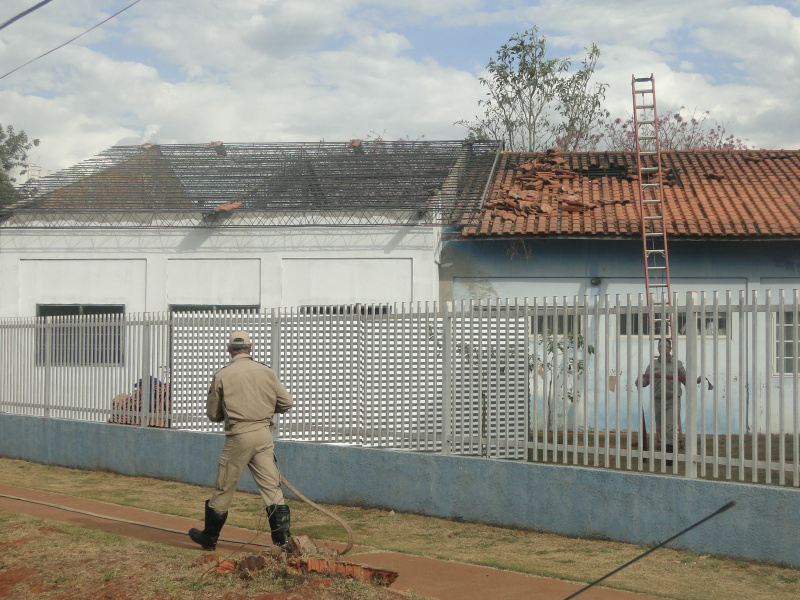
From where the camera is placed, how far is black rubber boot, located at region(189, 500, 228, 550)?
23.2 feet

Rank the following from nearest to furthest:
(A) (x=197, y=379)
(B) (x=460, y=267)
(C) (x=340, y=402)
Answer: (C) (x=340, y=402)
(A) (x=197, y=379)
(B) (x=460, y=267)

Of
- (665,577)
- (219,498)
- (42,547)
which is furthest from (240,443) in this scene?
(665,577)

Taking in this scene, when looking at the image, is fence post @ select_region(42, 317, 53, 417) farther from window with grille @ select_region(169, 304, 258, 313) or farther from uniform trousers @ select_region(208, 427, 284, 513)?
uniform trousers @ select_region(208, 427, 284, 513)

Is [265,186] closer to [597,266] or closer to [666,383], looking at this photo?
[597,266]

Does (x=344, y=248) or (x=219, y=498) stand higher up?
(x=344, y=248)

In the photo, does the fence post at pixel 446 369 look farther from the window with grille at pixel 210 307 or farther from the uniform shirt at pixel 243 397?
the window with grille at pixel 210 307

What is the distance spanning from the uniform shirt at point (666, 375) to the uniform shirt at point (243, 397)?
3.15 m

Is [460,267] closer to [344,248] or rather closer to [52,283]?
[344,248]

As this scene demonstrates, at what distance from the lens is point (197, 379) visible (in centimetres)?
1100

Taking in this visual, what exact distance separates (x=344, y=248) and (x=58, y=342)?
543 cm

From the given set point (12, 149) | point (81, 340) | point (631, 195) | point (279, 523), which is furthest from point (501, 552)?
point (12, 149)

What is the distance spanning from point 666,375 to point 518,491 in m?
1.80

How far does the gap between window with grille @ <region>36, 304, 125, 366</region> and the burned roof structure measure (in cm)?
419

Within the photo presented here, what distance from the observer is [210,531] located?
23.4 ft
